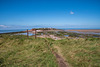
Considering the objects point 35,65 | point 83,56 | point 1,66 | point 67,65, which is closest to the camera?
point 1,66

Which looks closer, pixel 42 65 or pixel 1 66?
pixel 1 66

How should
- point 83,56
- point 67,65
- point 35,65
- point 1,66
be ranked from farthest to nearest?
point 83,56, point 67,65, point 35,65, point 1,66

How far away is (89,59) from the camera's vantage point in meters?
3.11

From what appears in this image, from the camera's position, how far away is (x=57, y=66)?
2.91 meters

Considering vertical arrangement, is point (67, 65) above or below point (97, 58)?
below

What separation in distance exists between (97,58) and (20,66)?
3520 millimetres

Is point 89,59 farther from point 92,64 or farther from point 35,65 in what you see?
point 35,65

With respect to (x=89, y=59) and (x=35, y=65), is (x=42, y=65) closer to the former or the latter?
(x=35, y=65)

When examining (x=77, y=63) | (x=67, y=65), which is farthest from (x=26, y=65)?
(x=77, y=63)

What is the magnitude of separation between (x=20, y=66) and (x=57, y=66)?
1580mm

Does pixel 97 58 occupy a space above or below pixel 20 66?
above

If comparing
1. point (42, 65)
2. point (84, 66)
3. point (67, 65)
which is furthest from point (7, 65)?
point (84, 66)

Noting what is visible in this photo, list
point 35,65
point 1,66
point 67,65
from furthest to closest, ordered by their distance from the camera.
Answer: point 67,65, point 35,65, point 1,66

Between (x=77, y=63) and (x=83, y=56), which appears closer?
(x=77, y=63)
